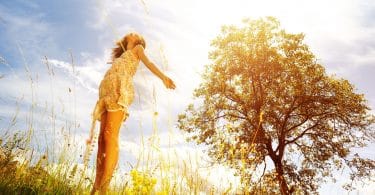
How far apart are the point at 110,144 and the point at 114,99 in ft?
1.79

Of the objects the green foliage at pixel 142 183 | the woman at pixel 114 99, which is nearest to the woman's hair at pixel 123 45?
the woman at pixel 114 99

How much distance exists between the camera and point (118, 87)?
4508 mm

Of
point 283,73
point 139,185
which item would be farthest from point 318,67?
point 139,185

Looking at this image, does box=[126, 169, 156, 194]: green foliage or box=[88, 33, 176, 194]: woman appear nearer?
box=[126, 169, 156, 194]: green foliage

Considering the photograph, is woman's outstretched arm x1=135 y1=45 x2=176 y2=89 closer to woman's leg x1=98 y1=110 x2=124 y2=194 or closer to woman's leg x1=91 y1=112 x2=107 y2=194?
woman's leg x1=98 y1=110 x2=124 y2=194

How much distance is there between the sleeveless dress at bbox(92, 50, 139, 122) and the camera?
4.36 meters

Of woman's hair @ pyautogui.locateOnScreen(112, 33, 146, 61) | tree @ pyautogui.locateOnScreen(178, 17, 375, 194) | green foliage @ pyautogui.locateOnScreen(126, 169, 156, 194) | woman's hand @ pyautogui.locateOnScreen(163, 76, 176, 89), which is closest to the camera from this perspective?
green foliage @ pyautogui.locateOnScreen(126, 169, 156, 194)

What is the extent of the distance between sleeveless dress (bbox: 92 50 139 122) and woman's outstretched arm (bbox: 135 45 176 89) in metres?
0.08

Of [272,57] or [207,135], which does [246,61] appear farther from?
[207,135]

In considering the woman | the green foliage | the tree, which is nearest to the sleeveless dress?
the woman

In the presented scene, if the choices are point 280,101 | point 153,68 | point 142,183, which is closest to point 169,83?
point 153,68

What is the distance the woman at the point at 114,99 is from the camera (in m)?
3.99

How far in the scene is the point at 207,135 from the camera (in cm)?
1872

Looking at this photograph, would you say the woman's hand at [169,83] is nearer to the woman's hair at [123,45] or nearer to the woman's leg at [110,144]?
the woman's leg at [110,144]
